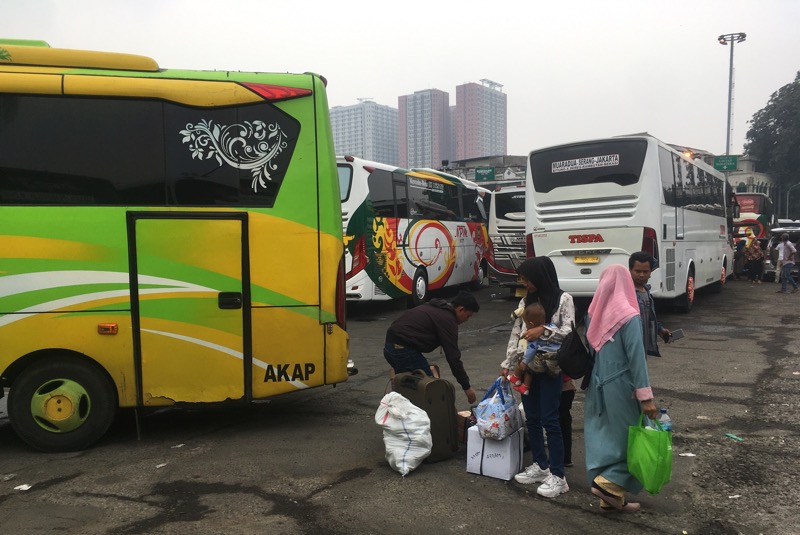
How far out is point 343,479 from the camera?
4.60 meters

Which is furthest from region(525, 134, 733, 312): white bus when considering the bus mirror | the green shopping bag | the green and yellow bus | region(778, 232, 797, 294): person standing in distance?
the green shopping bag

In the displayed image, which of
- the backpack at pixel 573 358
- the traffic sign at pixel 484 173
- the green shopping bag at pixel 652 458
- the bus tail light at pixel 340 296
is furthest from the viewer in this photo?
the traffic sign at pixel 484 173

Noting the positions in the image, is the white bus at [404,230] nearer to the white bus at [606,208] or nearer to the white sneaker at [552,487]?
the white bus at [606,208]

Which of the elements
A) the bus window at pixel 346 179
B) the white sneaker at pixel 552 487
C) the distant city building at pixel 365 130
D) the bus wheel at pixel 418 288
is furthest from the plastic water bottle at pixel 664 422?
the distant city building at pixel 365 130

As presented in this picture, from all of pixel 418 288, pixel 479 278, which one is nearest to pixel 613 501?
pixel 418 288

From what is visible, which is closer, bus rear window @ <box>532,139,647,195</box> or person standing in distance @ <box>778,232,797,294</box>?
bus rear window @ <box>532,139,647,195</box>

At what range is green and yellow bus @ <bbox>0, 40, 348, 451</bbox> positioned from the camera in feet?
17.1

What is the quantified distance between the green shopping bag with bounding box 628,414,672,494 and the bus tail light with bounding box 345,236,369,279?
9849 millimetres

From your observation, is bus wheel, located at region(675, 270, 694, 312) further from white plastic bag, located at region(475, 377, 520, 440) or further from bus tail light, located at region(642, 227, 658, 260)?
white plastic bag, located at region(475, 377, 520, 440)

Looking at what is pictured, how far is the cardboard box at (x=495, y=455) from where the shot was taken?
14.6 feet

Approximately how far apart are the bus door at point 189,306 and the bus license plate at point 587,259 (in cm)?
783

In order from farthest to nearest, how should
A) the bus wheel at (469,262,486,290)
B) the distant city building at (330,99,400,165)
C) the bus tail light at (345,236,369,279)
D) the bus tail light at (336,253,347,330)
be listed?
the distant city building at (330,99,400,165), the bus wheel at (469,262,486,290), the bus tail light at (345,236,369,279), the bus tail light at (336,253,347,330)

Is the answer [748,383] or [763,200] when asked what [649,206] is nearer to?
[748,383]

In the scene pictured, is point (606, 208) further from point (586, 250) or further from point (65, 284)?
point (65, 284)
